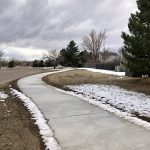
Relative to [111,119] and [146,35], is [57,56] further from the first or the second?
[111,119]

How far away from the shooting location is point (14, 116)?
33.2 ft

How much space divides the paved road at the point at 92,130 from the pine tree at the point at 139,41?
10.5 metres

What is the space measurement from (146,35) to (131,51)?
1.72 meters

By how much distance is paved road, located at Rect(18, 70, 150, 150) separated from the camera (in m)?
6.67

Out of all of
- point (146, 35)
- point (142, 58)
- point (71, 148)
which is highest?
point (146, 35)

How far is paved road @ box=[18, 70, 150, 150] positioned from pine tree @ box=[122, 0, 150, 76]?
10540 mm

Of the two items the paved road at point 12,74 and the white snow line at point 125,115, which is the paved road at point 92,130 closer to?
the white snow line at point 125,115

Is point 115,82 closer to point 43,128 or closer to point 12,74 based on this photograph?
point 43,128

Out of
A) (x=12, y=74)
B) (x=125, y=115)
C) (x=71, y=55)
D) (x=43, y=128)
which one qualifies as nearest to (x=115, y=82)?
(x=125, y=115)

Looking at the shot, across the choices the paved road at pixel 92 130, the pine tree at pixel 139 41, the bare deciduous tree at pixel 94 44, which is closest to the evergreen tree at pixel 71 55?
the bare deciduous tree at pixel 94 44

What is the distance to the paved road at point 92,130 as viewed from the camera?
6675 mm

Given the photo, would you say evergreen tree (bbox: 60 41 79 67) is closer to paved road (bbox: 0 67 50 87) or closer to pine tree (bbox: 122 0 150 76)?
paved road (bbox: 0 67 50 87)

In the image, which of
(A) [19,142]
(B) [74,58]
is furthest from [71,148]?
(B) [74,58]

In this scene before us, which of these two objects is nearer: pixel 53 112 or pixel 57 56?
pixel 53 112
